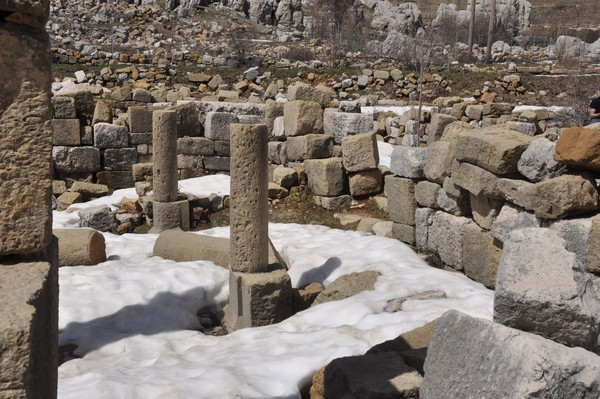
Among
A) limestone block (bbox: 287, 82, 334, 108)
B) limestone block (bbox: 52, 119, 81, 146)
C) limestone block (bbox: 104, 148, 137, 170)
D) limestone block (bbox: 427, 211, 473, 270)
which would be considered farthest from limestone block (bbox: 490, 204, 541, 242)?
limestone block (bbox: 52, 119, 81, 146)

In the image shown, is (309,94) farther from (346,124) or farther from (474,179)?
(474,179)

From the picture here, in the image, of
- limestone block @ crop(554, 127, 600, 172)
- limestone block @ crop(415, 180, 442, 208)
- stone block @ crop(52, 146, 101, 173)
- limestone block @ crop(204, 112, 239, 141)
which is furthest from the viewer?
limestone block @ crop(204, 112, 239, 141)

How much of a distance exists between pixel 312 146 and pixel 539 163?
5900 millimetres

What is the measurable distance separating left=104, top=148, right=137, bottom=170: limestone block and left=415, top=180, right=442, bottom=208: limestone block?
739 cm

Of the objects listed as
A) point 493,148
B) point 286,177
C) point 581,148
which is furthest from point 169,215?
point 581,148

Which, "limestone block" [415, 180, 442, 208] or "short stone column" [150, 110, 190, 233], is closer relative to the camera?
"limestone block" [415, 180, 442, 208]

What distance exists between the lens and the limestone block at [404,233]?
9.18 metres

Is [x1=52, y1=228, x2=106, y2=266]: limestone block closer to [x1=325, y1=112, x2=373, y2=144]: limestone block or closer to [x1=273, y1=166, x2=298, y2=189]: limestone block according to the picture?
[x1=273, y1=166, x2=298, y2=189]: limestone block

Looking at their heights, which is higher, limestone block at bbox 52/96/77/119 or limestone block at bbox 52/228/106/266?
limestone block at bbox 52/96/77/119

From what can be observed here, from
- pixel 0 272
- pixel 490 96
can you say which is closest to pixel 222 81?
pixel 490 96

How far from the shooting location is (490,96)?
22344 millimetres

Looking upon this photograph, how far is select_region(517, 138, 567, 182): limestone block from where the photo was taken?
6273mm

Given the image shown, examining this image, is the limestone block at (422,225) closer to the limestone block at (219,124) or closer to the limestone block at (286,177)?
the limestone block at (286,177)

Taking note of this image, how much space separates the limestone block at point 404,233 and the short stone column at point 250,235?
263 cm
